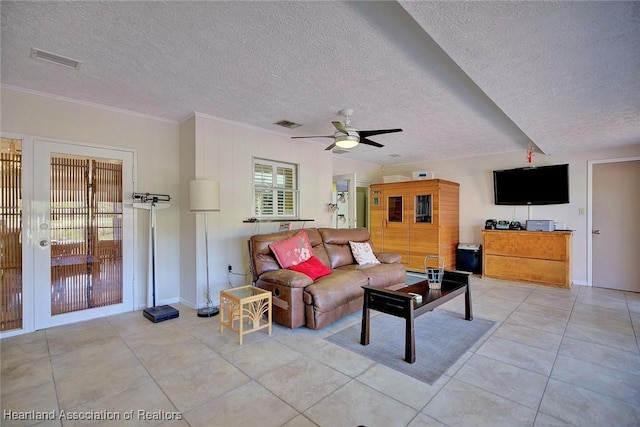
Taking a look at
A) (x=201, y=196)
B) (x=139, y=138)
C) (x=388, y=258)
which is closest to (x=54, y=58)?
(x=139, y=138)

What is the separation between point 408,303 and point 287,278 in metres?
1.25

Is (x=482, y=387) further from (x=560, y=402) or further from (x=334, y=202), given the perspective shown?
(x=334, y=202)

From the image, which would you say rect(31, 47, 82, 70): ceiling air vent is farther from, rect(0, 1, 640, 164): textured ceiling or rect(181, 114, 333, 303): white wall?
rect(181, 114, 333, 303): white wall

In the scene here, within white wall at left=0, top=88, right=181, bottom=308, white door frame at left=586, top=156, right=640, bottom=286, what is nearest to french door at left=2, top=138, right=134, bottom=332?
white wall at left=0, top=88, right=181, bottom=308

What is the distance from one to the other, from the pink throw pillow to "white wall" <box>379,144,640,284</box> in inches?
146

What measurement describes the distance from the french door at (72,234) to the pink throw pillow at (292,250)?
6.09ft

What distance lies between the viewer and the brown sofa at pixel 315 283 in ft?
10.1

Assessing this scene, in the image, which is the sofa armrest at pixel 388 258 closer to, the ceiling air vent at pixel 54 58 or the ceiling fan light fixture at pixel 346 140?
the ceiling fan light fixture at pixel 346 140

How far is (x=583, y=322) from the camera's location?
3.37 metres

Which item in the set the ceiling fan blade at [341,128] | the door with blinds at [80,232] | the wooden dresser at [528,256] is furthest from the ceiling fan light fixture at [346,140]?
the wooden dresser at [528,256]

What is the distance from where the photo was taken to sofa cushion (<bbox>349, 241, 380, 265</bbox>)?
4.37m

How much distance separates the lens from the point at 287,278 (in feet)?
10.3

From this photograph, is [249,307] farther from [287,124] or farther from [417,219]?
[417,219]

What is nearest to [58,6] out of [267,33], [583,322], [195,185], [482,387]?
[267,33]
